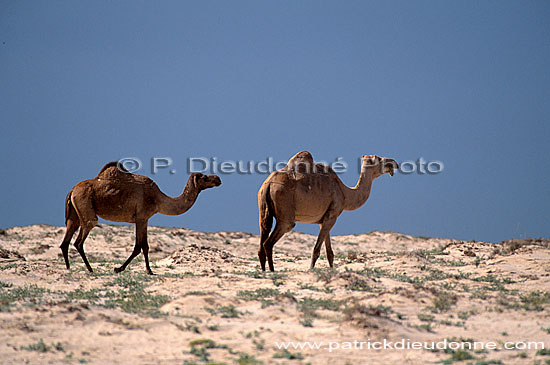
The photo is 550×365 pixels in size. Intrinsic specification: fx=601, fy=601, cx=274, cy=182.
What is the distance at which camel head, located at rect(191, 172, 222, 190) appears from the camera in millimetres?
15812

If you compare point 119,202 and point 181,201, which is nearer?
point 119,202

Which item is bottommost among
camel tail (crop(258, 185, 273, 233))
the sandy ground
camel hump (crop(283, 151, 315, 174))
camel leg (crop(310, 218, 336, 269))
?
the sandy ground

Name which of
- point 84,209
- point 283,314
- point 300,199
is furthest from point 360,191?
point 283,314

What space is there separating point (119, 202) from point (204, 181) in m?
2.28

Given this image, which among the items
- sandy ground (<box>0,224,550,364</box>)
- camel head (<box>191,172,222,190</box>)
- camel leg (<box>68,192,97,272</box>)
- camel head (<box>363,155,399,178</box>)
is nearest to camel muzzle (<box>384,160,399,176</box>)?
camel head (<box>363,155,399,178</box>)

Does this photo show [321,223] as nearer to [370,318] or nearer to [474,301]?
[474,301]

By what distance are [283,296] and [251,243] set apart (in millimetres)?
18342

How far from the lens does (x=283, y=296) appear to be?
1021 cm

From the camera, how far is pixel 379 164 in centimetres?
1656

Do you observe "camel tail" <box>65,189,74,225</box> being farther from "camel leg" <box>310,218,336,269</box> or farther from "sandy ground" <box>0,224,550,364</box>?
"camel leg" <box>310,218,336,269</box>

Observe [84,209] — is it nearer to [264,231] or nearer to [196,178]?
[196,178]

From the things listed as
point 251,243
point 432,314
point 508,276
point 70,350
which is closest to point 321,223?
point 508,276

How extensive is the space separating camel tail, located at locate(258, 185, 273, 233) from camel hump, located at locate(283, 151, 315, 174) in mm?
852

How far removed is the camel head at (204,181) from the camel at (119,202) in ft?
2.34
